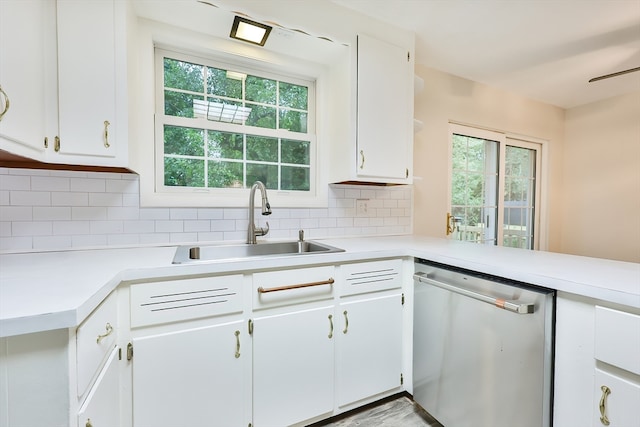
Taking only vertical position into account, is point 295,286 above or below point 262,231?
below

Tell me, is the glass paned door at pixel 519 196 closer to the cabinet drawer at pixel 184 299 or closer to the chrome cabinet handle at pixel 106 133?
the cabinet drawer at pixel 184 299

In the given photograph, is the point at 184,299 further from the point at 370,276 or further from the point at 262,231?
the point at 370,276

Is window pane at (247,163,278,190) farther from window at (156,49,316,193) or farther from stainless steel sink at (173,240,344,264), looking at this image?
stainless steel sink at (173,240,344,264)

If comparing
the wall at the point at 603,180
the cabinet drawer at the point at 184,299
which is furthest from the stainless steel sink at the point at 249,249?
the wall at the point at 603,180

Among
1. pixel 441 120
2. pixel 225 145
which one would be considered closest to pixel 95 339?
pixel 225 145

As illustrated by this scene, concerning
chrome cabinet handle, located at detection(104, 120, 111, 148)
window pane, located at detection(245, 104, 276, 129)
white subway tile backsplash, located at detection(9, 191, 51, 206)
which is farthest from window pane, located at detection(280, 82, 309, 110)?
white subway tile backsplash, located at detection(9, 191, 51, 206)

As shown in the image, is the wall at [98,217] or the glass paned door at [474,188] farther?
the glass paned door at [474,188]

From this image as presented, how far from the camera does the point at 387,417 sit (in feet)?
5.08

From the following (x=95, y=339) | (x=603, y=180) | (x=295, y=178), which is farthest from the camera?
(x=603, y=180)

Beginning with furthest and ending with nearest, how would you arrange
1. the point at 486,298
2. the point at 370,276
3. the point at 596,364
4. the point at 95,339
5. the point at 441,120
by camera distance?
the point at 441,120 → the point at 370,276 → the point at 486,298 → the point at 596,364 → the point at 95,339

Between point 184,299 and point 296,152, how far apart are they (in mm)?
1333

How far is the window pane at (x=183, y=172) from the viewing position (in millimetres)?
1730

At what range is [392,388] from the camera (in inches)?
63.1

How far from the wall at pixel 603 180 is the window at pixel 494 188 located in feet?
1.59
